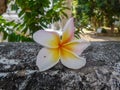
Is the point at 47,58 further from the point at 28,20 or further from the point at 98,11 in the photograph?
the point at 98,11

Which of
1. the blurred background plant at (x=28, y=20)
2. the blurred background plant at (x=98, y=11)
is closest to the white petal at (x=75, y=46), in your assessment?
the blurred background plant at (x=28, y=20)

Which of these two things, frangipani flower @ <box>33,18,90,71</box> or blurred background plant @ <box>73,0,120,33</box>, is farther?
blurred background plant @ <box>73,0,120,33</box>

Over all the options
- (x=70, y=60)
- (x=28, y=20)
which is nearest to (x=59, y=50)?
(x=70, y=60)

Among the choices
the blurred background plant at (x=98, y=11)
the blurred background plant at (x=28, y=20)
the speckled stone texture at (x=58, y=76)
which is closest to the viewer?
the speckled stone texture at (x=58, y=76)

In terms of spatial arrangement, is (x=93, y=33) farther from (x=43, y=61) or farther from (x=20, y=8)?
→ (x=43, y=61)

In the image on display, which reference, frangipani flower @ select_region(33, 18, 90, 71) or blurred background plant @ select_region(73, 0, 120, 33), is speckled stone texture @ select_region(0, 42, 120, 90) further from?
blurred background plant @ select_region(73, 0, 120, 33)

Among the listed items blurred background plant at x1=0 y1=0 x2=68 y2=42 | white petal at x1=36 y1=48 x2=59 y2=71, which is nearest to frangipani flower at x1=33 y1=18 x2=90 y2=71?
white petal at x1=36 y1=48 x2=59 y2=71

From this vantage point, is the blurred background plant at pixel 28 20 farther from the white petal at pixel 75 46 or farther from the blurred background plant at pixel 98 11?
the blurred background plant at pixel 98 11
